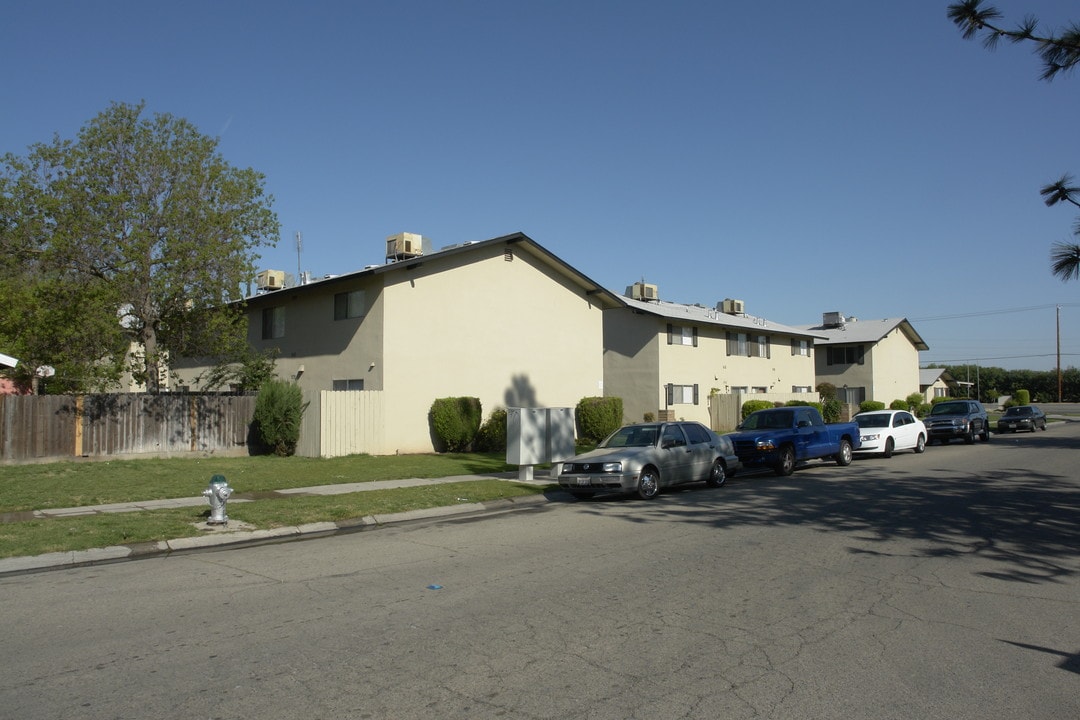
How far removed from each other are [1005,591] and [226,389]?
88.9 feet

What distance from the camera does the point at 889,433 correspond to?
24906 mm

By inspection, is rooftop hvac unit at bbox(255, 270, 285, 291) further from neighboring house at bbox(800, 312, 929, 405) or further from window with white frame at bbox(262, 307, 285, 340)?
neighboring house at bbox(800, 312, 929, 405)

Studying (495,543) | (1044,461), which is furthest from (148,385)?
(1044,461)

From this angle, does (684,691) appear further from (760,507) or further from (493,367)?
(493,367)

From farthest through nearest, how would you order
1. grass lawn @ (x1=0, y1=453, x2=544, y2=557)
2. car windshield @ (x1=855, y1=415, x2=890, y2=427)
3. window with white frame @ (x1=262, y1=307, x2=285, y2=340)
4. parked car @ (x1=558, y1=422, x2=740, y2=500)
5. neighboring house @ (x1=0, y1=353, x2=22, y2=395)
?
window with white frame @ (x1=262, y1=307, x2=285, y2=340)
car windshield @ (x1=855, y1=415, x2=890, y2=427)
neighboring house @ (x1=0, y1=353, x2=22, y2=395)
parked car @ (x1=558, y1=422, x2=740, y2=500)
grass lawn @ (x1=0, y1=453, x2=544, y2=557)

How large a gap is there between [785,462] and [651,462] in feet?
18.5

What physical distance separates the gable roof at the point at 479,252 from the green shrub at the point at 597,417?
4.16m

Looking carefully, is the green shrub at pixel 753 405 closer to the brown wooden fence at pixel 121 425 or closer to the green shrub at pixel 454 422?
the green shrub at pixel 454 422

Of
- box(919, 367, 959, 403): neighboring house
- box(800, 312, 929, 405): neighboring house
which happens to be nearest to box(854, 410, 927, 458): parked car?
box(800, 312, 929, 405): neighboring house

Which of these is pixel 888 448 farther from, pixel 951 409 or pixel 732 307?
pixel 732 307

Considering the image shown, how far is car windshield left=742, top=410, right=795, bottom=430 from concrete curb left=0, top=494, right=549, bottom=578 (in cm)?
846

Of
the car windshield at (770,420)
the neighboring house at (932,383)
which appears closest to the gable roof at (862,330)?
the neighboring house at (932,383)

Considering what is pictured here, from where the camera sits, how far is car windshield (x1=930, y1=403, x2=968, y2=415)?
103 feet

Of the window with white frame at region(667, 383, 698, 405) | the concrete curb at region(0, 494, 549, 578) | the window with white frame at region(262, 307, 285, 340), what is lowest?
the concrete curb at region(0, 494, 549, 578)
